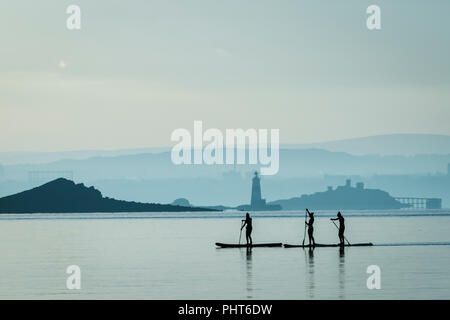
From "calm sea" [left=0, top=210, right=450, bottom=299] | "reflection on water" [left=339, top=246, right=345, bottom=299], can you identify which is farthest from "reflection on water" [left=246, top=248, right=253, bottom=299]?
"reflection on water" [left=339, top=246, right=345, bottom=299]

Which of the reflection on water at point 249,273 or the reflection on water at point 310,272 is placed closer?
the reflection on water at point 249,273

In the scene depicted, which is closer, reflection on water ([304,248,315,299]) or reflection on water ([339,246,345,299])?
reflection on water ([339,246,345,299])

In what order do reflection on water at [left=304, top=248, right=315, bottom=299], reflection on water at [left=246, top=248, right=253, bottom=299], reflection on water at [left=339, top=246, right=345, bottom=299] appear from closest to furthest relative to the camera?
reflection on water at [left=339, top=246, right=345, bottom=299] < reflection on water at [left=246, top=248, right=253, bottom=299] < reflection on water at [left=304, top=248, right=315, bottom=299]

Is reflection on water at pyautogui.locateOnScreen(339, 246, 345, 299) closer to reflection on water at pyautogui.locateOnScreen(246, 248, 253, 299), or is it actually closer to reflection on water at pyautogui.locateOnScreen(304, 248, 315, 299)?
reflection on water at pyautogui.locateOnScreen(304, 248, 315, 299)

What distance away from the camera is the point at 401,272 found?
1652 inches

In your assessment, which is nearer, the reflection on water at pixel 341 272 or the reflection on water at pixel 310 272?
the reflection on water at pixel 341 272

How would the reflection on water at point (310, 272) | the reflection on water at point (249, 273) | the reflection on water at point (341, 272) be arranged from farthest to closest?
the reflection on water at point (310, 272)
the reflection on water at point (249, 273)
the reflection on water at point (341, 272)

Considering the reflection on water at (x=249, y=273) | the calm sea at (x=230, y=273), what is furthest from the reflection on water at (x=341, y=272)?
the reflection on water at (x=249, y=273)

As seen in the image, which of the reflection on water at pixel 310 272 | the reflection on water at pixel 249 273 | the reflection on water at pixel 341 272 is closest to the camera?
the reflection on water at pixel 341 272

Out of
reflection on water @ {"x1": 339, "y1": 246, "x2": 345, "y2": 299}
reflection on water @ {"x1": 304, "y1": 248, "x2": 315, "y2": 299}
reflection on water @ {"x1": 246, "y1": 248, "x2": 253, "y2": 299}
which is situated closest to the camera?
reflection on water @ {"x1": 339, "y1": 246, "x2": 345, "y2": 299}

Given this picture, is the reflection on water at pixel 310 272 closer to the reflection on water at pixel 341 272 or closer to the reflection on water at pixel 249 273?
the reflection on water at pixel 341 272
